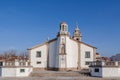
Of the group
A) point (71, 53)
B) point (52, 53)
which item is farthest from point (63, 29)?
point (52, 53)

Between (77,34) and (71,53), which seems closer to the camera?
(71,53)

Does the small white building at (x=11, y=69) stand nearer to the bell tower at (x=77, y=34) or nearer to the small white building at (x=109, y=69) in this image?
the small white building at (x=109, y=69)

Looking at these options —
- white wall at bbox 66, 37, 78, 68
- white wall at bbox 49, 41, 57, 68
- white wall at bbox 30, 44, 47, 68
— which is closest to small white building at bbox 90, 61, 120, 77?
white wall at bbox 66, 37, 78, 68

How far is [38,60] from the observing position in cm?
4266

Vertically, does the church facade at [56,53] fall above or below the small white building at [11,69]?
above

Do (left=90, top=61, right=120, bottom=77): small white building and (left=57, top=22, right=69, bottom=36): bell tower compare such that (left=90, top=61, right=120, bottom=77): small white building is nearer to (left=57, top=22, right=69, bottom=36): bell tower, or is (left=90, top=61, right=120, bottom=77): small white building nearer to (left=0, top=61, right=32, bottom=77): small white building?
(left=0, top=61, right=32, bottom=77): small white building

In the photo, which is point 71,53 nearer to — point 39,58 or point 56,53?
point 56,53

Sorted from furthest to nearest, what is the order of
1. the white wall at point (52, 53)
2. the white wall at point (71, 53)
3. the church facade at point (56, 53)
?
the white wall at point (52, 53) → the church facade at point (56, 53) → the white wall at point (71, 53)

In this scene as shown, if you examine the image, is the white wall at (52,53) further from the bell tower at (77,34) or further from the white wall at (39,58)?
the bell tower at (77,34)

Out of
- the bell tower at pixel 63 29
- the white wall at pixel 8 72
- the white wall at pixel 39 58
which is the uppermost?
the bell tower at pixel 63 29

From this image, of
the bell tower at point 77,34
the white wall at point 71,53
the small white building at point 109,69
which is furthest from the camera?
the bell tower at point 77,34

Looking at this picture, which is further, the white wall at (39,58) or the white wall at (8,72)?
the white wall at (39,58)

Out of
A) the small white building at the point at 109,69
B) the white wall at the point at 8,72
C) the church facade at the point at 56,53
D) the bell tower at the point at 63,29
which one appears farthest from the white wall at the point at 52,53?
the small white building at the point at 109,69

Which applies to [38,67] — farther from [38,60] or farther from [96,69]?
[96,69]
